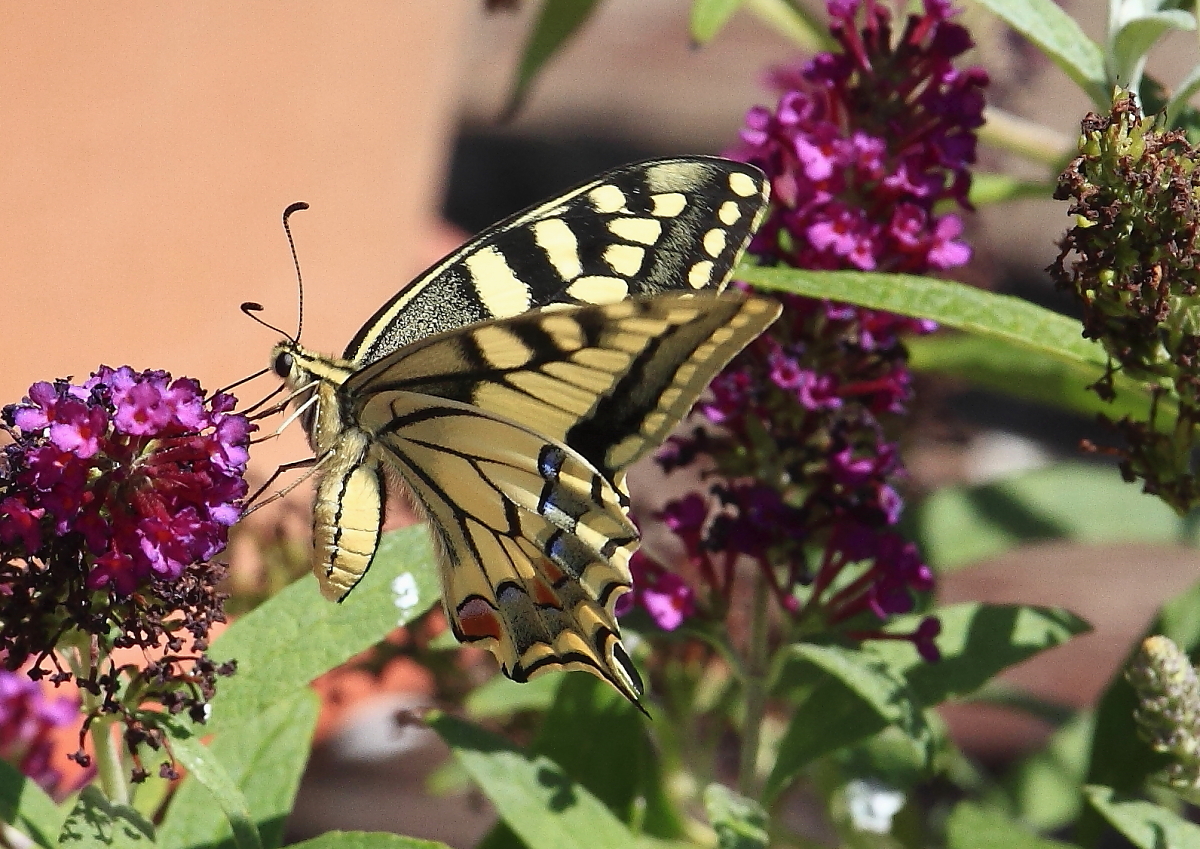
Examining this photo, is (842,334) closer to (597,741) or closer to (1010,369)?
(1010,369)

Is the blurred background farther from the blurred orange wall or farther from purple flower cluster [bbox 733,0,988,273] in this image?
purple flower cluster [bbox 733,0,988,273]

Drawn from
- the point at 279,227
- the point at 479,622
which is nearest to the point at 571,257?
the point at 479,622

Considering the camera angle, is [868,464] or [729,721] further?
[729,721]

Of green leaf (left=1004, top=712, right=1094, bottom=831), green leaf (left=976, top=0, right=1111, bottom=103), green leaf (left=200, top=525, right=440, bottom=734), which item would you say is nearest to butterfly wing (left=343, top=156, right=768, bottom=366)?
green leaf (left=200, top=525, right=440, bottom=734)

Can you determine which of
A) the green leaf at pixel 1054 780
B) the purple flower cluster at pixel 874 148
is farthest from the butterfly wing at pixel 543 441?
the green leaf at pixel 1054 780

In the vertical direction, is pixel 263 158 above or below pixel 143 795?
above

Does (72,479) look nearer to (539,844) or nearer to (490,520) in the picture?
(490,520)

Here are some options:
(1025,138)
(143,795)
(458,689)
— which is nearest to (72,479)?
(143,795)
